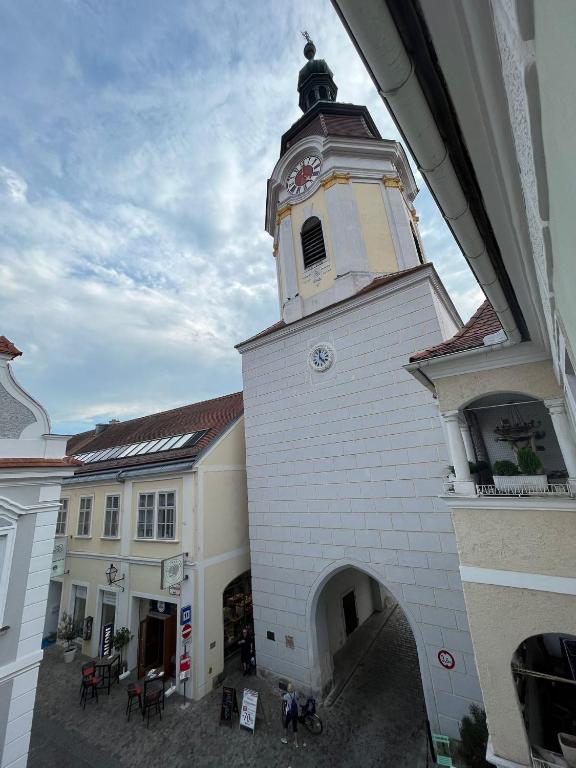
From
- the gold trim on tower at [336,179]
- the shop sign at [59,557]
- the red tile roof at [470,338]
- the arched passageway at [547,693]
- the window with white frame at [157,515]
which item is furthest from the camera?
the shop sign at [59,557]

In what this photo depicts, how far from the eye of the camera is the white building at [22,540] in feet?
19.8

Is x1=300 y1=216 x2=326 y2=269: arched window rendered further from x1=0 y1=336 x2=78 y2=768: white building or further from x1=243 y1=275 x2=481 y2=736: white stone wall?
x1=0 y1=336 x2=78 y2=768: white building

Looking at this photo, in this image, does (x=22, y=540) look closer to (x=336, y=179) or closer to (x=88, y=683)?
(x=88, y=683)

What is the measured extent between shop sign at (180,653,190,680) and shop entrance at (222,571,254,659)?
2.26 metres

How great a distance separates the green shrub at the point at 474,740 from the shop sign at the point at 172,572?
8.29m

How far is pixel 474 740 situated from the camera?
7297 mm

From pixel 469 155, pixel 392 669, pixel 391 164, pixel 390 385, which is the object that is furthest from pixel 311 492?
pixel 391 164

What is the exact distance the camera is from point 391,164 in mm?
13875

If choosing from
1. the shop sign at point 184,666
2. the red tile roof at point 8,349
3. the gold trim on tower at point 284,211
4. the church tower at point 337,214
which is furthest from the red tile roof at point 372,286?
the shop sign at point 184,666

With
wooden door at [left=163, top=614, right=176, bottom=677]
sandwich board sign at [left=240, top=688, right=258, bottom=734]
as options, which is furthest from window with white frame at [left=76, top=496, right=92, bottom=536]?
sandwich board sign at [left=240, top=688, right=258, bottom=734]

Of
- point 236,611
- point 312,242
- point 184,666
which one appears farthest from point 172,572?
point 312,242

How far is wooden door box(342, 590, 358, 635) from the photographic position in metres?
14.2

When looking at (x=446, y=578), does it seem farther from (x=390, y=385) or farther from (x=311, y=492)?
(x=390, y=385)

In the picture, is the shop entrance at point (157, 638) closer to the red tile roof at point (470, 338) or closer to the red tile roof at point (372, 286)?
the red tile roof at point (372, 286)
